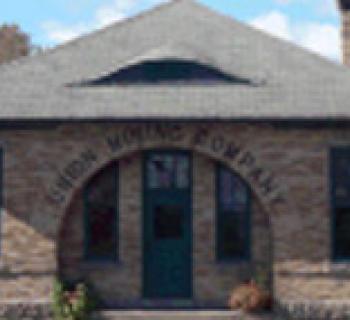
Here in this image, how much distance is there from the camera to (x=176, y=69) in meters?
18.6

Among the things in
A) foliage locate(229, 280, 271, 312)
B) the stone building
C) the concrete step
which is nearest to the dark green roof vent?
the stone building

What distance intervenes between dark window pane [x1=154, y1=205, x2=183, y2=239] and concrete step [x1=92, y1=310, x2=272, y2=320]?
74.3 inches

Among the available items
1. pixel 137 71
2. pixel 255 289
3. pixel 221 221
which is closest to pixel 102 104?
pixel 137 71

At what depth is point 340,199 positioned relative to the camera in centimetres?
1798

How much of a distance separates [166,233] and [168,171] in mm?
1341

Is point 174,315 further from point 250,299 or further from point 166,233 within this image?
point 166,233

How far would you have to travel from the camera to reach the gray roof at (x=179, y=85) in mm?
17750

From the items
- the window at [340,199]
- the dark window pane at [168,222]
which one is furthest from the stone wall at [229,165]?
the dark window pane at [168,222]

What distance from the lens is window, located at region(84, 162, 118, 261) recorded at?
1867 centimetres

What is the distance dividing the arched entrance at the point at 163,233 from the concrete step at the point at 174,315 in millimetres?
786

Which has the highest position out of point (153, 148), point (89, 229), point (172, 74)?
point (172, 74)

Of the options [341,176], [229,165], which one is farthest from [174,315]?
[341,176]

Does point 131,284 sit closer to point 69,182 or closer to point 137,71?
point 69,182

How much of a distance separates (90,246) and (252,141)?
163 inches
